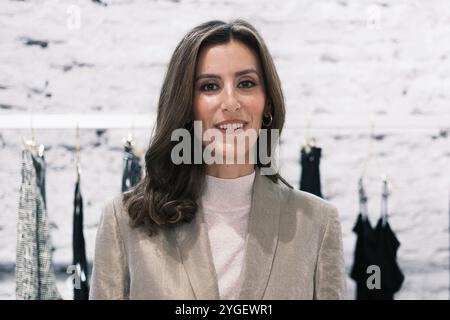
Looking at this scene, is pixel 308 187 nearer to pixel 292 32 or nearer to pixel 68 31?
pixel 292 32

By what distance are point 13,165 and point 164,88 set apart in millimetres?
1162

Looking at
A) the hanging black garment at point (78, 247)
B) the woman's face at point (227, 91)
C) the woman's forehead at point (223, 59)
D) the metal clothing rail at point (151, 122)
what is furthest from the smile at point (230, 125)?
the hanging black garment at point (78, 247)

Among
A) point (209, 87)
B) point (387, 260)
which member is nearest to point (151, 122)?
point (209, 87)

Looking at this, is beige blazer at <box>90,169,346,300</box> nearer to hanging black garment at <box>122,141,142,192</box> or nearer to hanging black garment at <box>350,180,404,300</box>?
hanging black garment at <box>122,141,142,192</box>

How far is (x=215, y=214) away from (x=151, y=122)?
75cm

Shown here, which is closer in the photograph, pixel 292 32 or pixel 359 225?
pixel 359 225

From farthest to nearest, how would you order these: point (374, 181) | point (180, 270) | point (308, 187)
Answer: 1. point (374, 181)
2. point (308, 187)
3. point (180, 270)

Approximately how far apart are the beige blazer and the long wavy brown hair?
33 millimetres

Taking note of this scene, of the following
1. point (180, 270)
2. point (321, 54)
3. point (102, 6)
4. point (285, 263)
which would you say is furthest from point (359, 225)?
point (102, 6)

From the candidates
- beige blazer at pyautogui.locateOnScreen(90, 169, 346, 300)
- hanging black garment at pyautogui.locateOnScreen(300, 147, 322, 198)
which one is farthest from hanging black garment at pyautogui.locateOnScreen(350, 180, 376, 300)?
beige blazer at pyautogui.locateOnScreen(90, 169, 346, 300)

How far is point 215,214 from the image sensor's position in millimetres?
1209

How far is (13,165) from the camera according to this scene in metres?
2.13

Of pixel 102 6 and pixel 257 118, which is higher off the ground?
pixel 102 6

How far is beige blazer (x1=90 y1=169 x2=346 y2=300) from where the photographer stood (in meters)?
1.11
